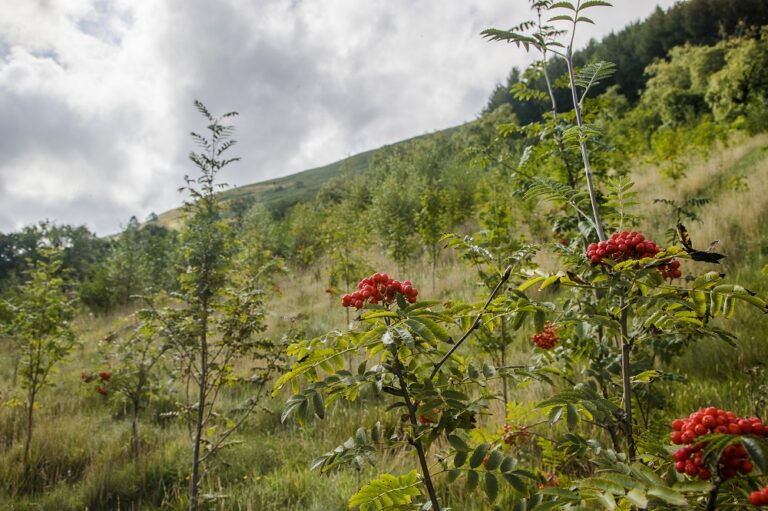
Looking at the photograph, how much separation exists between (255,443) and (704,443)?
4.25 metres

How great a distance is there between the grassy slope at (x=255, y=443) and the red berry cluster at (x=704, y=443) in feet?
6.27

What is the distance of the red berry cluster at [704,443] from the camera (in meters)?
0.89

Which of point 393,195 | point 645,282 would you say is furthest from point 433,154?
point 645,282

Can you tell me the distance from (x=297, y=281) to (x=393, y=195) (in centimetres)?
494

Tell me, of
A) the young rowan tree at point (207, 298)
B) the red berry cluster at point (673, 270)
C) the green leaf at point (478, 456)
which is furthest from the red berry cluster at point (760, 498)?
the young rowan tree at point (207, 298)

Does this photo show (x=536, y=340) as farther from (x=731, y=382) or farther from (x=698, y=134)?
(x=698, y=134)

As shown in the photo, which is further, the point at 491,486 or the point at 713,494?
the point at 491,486

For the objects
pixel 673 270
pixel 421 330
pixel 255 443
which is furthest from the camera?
pixel 255 443

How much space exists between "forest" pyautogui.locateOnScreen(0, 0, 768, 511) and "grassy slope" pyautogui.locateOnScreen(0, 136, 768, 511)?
29 millimetres

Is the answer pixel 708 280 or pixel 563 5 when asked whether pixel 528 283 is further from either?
pixel 563 5

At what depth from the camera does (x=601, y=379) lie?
2113 millimetres

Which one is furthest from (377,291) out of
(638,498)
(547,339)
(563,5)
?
(547,339)

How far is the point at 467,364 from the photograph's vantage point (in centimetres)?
174

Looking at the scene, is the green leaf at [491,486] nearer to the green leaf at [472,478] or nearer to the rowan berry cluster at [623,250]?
the green leaf at [472,478]
